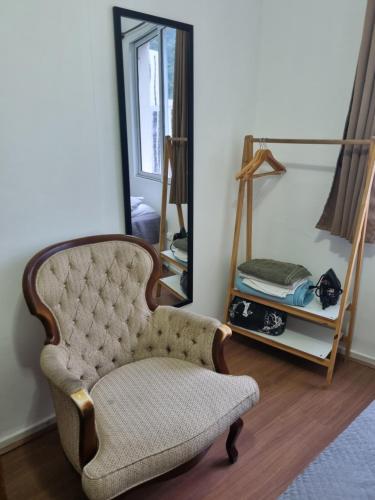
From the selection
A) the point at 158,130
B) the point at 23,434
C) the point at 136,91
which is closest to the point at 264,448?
the point at 23,434

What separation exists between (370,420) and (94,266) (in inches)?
46.8

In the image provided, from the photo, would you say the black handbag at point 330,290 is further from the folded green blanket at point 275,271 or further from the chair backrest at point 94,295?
the chair backrest at point 94,295

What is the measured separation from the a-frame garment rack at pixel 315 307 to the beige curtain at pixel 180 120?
38 centimetres

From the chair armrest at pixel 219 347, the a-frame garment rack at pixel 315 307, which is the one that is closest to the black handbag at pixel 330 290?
the a-frame garment rack at pixel 315 307

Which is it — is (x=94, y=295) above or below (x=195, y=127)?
below

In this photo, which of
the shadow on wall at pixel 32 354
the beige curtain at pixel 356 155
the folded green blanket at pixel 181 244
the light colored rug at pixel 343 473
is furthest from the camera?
the folded green blanket at pixel 181 244

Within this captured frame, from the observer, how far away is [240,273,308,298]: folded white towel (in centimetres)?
214

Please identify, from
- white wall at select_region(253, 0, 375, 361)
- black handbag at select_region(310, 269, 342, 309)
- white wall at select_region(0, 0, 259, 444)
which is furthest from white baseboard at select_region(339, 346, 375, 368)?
white wall at select_region(0, 0, 259, 444)

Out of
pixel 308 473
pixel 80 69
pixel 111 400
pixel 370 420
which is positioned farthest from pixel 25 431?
pixel 80 69

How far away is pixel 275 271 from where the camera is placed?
7.23 feet

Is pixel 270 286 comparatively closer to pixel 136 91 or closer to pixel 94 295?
pixel 94 295

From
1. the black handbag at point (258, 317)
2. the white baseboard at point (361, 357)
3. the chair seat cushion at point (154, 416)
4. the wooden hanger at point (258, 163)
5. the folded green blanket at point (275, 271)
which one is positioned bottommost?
the white baseboard at point (361, 357)

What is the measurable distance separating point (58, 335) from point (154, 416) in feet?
1.68

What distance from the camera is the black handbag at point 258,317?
7.47 ft
